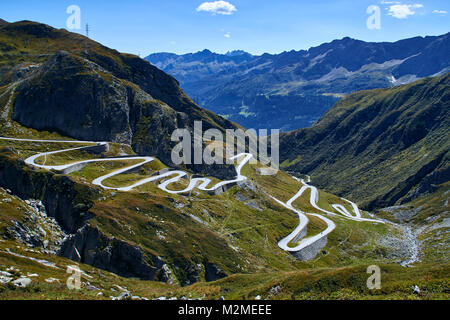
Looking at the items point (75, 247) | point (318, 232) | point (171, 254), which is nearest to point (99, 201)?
point (75, 247)

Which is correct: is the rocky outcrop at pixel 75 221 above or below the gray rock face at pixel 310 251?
above

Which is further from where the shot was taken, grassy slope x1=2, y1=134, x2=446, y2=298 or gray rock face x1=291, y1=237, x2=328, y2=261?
gray rock face x1=291, y1=237, x2=328, y2=261

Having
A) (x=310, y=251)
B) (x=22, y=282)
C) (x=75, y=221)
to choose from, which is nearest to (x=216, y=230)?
(x=310, y=251)

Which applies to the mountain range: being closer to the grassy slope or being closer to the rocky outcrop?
the rocky outcrop

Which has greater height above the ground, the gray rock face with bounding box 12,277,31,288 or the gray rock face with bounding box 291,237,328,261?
the gray rock face with bounding box 12,277,31,288

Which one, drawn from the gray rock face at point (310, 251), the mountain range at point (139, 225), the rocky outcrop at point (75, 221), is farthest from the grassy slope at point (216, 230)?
the rocky outcrop at point (75, 221)

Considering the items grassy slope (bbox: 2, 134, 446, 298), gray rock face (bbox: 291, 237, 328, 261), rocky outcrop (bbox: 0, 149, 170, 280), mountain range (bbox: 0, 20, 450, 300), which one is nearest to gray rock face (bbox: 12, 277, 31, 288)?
mountain range (bbox: 0, 20, 450, 300)

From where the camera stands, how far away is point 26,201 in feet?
295

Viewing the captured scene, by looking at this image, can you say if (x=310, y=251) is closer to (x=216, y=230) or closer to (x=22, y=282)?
(x=216, y=230)

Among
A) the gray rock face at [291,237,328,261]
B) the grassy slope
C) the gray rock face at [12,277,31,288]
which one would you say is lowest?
the gray rock face at [291,237,328,261]

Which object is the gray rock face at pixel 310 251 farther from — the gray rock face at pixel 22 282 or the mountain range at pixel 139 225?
the gray rock face at pixel 22 282

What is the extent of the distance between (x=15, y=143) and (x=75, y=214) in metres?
59.0
